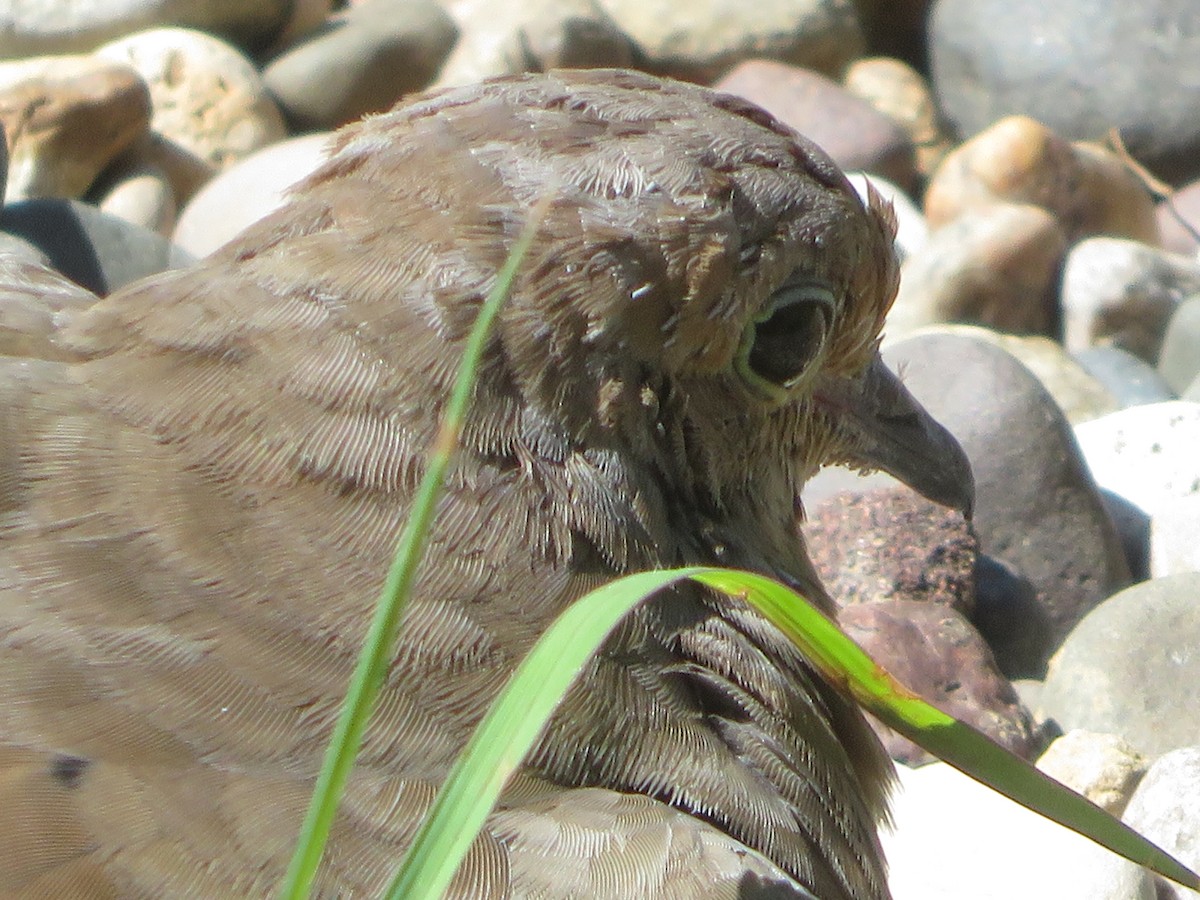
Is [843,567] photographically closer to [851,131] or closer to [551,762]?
[551,762]

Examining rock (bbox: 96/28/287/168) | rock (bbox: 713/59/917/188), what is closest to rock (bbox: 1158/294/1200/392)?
rock (bbox: 713/59/917/188)

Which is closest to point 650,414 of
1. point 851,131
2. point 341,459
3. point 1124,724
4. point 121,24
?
point 341,459

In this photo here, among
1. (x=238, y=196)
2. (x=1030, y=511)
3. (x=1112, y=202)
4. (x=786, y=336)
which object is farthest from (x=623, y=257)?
(x=1112, y=202)

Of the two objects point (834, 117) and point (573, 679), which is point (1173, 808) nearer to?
point (573, 679)

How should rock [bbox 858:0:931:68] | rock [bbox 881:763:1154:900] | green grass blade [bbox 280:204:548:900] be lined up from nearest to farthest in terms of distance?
green grass blade [bbox 280:204:548:900], rock [bbox 881:763:1154:900], rock [bbox 858:0:931:68]

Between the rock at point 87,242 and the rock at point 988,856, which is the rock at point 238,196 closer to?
the rock at point 87,242

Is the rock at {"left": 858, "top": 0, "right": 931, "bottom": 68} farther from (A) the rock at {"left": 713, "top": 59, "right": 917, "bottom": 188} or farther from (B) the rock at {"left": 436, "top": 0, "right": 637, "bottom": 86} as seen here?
(B) the rock at {"left": 436, "top": 0, "right": 637, "bottom": 86}
